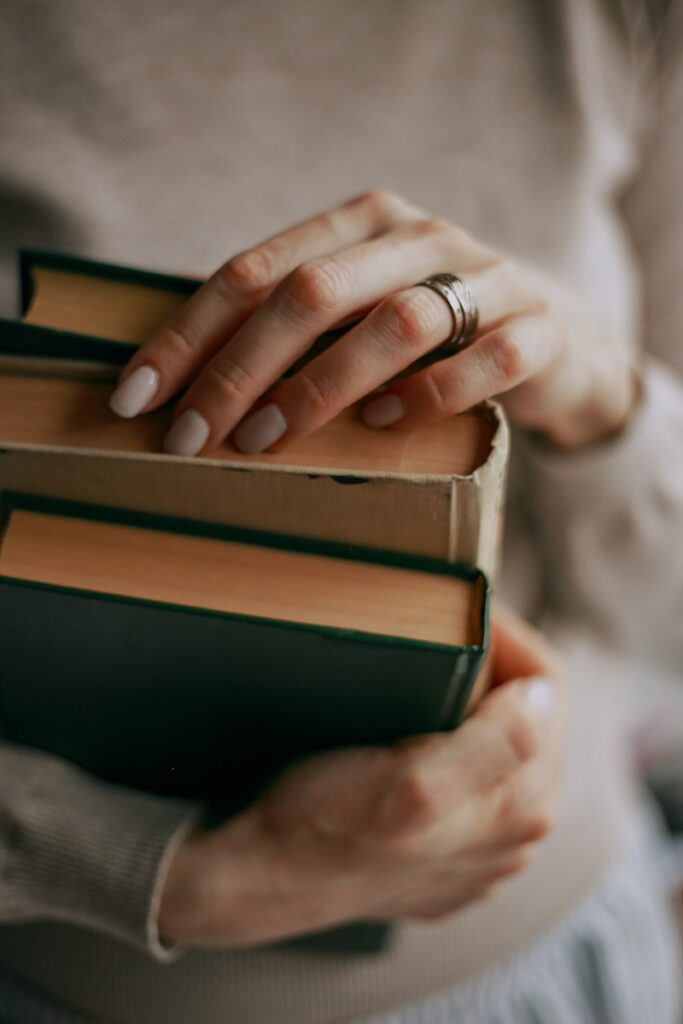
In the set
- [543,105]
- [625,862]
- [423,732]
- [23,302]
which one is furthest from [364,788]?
[543,105]

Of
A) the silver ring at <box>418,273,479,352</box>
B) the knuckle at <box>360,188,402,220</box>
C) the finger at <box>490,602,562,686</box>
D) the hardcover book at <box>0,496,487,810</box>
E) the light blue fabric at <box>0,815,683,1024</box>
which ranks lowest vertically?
the light blue fabric at <box>0,815,683,1024</box>

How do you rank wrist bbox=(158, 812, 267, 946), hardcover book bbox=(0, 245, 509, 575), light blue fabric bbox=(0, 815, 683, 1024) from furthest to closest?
1. light blue fabric bbox=(0, 815, 683, 1024)
2. wrist bbox=(158, 812, 267, 946)
3. hardcover book bbox=(0, 245, 509, 575)

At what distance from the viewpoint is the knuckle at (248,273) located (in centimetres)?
44

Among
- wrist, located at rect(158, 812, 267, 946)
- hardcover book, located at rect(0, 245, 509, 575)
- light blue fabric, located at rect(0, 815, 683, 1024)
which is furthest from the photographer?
light blue fabric, located at rect(0, 815, 683, 1024)

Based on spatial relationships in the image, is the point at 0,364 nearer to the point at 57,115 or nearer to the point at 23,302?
the point at 23,302

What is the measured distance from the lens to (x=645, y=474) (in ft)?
2.35

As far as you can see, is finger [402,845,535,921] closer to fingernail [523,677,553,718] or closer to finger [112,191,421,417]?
fingernail [523,677,553,718]

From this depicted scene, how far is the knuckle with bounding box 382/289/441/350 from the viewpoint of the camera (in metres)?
0.42

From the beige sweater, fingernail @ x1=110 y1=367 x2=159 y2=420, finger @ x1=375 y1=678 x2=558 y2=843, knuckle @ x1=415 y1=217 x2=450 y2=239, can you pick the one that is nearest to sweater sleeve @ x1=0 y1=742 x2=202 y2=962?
the beige sweater

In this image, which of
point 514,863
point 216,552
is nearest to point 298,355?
point 216,552

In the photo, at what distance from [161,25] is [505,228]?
1.14ft

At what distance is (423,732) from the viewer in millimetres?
471

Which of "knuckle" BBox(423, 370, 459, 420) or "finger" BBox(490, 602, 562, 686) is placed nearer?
"knuckle" BBox(423, 370, 459, 420)

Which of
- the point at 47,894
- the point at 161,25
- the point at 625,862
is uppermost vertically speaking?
the point at 161,25
